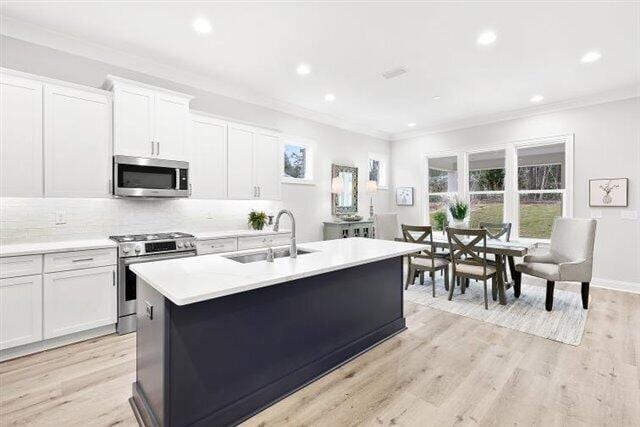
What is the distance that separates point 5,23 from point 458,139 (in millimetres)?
6859

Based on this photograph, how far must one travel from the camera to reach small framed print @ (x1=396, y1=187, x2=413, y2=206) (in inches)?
287

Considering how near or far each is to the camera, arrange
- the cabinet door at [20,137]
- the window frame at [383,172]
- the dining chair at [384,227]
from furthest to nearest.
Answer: the window frame at [383,172] < the dining chair at [384,227] < the cabinet door at [20,137]

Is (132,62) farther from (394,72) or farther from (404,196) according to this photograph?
(404,196)

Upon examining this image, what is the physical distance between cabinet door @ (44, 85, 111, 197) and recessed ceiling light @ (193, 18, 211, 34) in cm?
120

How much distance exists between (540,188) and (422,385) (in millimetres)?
4873

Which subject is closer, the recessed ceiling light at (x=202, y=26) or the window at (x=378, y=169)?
the recessed ceiling light at (x=202, y=26)

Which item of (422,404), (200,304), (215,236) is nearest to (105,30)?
(215,236)

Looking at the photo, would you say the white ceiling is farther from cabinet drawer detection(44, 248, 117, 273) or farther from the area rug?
the area rug

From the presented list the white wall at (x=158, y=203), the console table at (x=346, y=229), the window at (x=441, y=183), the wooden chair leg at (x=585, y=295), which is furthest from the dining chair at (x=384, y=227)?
the wooden chair leg at (x=585, y=295)

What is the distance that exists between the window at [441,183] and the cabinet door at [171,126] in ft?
16.8

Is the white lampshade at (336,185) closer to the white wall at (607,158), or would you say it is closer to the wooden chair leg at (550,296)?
the white wall at (607,158)

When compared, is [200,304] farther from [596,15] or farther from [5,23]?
[596,15]

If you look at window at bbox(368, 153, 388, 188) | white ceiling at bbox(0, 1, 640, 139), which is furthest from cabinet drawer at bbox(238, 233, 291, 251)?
window at bbox(368, 153, 388, 188)

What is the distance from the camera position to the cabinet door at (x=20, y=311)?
102 inches
